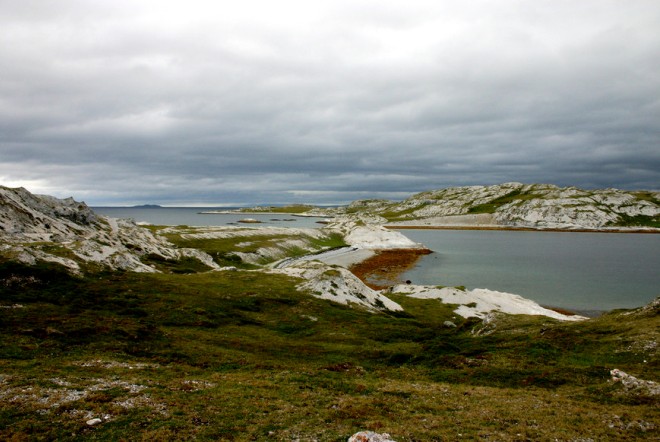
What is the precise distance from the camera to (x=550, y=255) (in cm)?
18288

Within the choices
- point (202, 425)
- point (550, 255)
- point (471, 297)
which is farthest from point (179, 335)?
point (550, 255)

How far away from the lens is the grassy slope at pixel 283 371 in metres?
19.5

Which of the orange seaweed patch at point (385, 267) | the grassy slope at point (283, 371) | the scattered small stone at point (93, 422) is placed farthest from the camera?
the orange seaweed patch at point (385, 267)

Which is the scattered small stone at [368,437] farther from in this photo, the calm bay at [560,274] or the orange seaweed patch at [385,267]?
the orange seaweed patch at [385,267]

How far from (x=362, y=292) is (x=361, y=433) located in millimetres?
53514

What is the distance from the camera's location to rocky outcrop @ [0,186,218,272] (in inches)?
2306

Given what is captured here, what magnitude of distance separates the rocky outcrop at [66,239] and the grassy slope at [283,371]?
6.69 meters

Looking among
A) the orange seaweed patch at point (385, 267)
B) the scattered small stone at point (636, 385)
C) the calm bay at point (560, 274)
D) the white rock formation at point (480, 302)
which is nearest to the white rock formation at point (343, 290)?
the white rock formation at point (480, 302)

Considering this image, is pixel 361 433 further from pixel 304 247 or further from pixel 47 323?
pixel 304 247

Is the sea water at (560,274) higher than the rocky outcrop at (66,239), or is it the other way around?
the rocky outcrop at (66,239)

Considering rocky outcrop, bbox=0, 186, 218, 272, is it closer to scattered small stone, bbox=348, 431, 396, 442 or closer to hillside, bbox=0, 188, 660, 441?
hillside, bbox=0, 188, 660, 441

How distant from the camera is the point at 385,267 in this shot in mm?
154375

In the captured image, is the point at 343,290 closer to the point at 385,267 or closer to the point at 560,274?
the point at 385,267

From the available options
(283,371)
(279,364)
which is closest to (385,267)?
(279,364)
